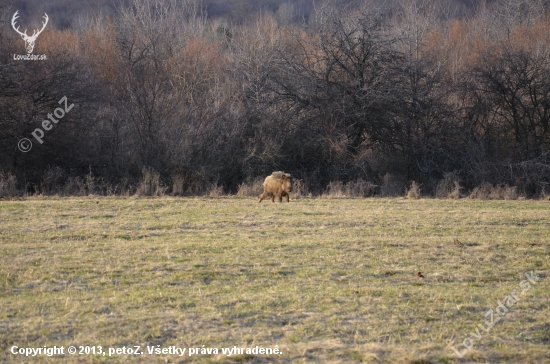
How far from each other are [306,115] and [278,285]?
68.0ft

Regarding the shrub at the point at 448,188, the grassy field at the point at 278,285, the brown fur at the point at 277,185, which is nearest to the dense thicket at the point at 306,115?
the shrub at the point at 448,188

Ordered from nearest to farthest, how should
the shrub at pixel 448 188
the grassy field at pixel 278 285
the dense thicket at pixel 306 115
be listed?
the grassy field at pixel 278 285
the shrub at pixel 448 188
the dense thicket at pixel 306 115

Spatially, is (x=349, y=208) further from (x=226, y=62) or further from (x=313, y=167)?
(x=226, y=62)

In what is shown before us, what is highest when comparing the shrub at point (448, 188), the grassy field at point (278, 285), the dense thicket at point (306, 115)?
the dense thicket at point (306, 115)

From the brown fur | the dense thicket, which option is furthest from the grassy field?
the dense thicket

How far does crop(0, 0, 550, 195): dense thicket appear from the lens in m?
25.9

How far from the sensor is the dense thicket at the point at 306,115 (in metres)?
25.9

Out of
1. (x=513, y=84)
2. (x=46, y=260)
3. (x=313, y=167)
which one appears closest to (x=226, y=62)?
(x=313, y=167)

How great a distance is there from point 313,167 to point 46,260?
19.4 m

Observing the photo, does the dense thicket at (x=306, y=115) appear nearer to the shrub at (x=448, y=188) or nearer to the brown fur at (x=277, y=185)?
the shrub at (x=448, y=188)

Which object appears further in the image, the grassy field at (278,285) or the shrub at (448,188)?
the shrub at (448,188)

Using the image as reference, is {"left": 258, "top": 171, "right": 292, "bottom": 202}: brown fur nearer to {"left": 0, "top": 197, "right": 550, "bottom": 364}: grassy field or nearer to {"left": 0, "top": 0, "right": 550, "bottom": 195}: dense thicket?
{"left": 0, "top": 197, "right": 550, "bottom": 364}: grassy field

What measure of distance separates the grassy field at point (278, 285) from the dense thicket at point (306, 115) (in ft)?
38.4

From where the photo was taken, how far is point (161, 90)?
96.9 ft
